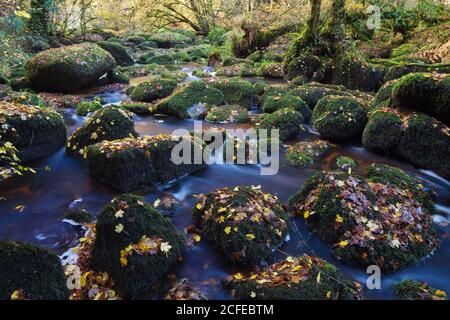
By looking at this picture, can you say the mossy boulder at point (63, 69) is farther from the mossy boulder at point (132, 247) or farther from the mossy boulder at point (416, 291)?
the mossy boulder at point (416, 291)

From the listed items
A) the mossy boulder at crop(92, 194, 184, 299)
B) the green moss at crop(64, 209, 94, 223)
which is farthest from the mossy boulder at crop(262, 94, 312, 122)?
the mossy boulder at crop(92, 194, 184, 299)

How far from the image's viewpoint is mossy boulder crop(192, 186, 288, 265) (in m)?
4.88

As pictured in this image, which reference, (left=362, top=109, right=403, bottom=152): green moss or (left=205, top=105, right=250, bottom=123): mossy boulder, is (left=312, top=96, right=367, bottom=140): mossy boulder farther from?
(left=205, top=105, right=250, bottom=123): mossy boulder

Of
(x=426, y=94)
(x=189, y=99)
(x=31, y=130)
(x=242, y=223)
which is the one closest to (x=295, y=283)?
(x=242, y=223)

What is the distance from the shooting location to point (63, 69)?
12.2 metres

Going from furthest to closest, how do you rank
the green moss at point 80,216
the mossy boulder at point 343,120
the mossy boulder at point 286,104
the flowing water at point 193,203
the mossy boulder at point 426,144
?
the mossy boulder at point 286,104
the mossy boulder at point 343,120
the mossy boulder at point 426,144
the green moss at point 80,216
the flowing water at point 193,203

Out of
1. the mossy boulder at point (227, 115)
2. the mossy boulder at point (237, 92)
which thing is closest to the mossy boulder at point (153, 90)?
the mossy boulder at point (237, 92)

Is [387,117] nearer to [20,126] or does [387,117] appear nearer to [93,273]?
[93,273]

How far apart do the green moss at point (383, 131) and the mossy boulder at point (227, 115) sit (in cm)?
332

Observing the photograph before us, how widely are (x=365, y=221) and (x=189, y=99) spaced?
693 cm

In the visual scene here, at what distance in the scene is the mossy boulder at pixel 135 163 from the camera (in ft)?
21.2

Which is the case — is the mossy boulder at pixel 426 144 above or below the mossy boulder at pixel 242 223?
above

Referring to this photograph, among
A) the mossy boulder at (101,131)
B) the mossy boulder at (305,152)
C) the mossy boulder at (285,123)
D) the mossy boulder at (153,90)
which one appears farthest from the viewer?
the mossy boulder at (153,90)

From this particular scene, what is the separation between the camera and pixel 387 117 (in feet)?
26.3
